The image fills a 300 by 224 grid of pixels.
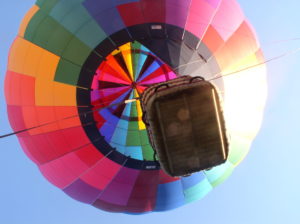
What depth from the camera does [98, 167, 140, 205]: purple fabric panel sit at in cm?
Result: 613

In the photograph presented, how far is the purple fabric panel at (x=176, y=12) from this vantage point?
538cm

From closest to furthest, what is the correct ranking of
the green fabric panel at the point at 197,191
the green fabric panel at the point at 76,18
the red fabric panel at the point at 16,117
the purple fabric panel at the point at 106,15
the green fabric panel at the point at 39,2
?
the purple fabric panel at the point at 106,15, the green fabric panel at the point at 76,18, the green fabric panel at the point at 39,2, the red fabric panel at the point at 16,117, the green fabric panel at the point at 197,191

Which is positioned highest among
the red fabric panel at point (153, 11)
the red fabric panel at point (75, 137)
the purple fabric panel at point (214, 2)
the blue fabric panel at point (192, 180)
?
the purple fabric panel at point (214, 2)

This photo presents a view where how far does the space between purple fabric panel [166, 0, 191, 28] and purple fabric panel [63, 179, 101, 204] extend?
3.18 m

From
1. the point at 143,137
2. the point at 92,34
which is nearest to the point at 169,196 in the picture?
the point at 143,137

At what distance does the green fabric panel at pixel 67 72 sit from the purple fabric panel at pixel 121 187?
1756 millimetres

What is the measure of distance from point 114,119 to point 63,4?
207 centimetres

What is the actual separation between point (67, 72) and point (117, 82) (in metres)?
0.97

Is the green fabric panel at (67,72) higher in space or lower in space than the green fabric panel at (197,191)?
higher

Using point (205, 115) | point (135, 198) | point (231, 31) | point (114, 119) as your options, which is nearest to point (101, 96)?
point (114, 119)

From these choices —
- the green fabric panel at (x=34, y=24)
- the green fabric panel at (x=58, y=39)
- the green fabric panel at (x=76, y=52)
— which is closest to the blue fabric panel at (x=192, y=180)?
the green fabric panel at (x=76, y=52)

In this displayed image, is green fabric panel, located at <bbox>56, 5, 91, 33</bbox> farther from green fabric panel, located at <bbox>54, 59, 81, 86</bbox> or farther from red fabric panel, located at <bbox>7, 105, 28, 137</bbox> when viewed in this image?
red fabric panel, located at <bbox>7, 105, 28, 137</bbox>

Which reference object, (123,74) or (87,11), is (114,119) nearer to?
(123,74)

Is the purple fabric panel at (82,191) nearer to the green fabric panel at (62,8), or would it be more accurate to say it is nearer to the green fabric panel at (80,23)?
the green fabric panel at (80,23)
